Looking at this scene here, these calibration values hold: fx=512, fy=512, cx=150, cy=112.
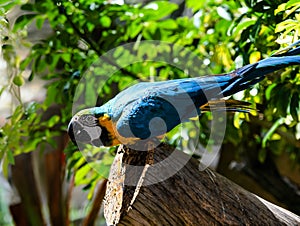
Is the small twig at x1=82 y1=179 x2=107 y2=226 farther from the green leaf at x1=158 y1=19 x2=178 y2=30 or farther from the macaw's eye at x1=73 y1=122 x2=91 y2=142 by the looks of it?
the macaw's eye at x1=73 y1=122 x2=91 y2=142

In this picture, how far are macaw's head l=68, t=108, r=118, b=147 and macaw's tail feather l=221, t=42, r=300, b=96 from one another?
163mm

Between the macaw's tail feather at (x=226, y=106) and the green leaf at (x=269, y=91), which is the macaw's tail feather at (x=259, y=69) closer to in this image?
the macaw's tail feather at (x=226, y=106)

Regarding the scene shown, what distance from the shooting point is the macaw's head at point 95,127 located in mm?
705

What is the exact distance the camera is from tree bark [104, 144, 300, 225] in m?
0.67

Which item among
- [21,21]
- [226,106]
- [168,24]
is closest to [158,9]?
[168,24]

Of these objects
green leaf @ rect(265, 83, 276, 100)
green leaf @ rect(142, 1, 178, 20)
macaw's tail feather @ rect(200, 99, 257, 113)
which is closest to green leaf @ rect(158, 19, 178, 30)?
green leaf @ rect(142, 1, 178, 20)

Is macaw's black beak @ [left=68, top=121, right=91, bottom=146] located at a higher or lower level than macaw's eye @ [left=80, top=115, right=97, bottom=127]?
lower

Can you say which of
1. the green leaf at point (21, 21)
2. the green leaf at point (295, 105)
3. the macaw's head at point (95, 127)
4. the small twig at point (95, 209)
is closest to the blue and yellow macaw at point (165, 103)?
the macaw's head at point (95, 127)

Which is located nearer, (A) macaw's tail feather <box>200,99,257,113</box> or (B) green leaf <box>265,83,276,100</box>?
(A) macaw's tail feather <box>200,99,257,113</box>

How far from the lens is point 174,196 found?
677 millimetres

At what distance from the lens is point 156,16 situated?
1087mm

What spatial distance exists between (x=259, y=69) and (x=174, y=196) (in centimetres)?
20

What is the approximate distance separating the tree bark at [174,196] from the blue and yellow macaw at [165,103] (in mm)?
44

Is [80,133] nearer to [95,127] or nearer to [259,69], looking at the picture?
[95,127]
